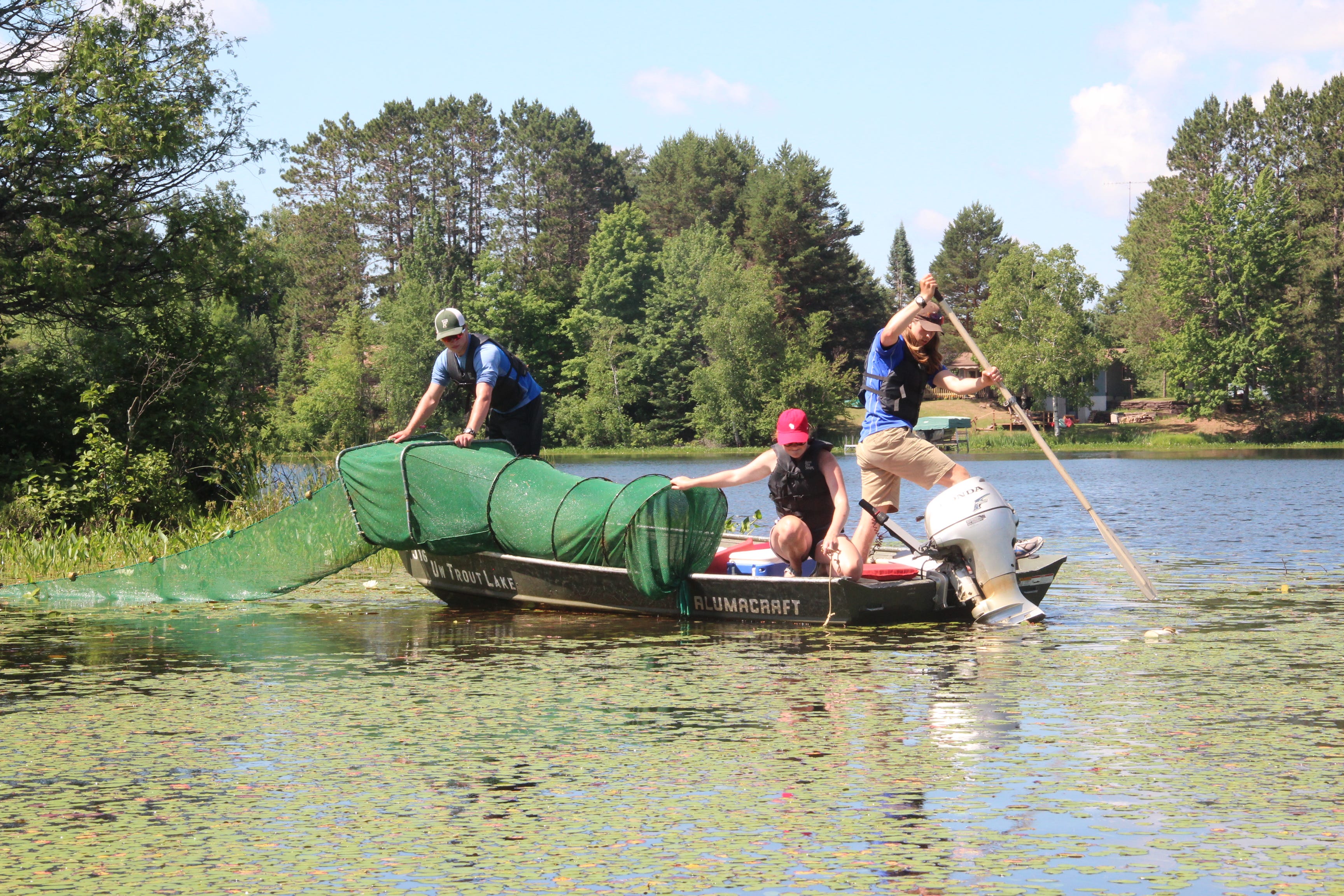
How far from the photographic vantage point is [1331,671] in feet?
28.2

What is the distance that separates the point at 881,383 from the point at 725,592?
2.01 m

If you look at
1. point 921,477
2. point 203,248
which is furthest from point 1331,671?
point 203,248

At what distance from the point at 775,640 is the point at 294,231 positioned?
246ft

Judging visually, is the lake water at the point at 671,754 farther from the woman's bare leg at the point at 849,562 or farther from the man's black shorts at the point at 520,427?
the man's black shorts at the point at 520,427

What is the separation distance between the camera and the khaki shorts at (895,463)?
10.4 meters

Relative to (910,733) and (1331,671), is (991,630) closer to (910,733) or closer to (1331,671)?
(1331,671)

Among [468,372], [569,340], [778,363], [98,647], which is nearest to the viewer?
[98,647]

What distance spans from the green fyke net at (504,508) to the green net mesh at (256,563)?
0.34 meters

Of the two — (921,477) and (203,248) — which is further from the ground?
(203,248)

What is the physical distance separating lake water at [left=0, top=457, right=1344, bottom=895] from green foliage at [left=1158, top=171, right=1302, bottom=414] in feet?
201

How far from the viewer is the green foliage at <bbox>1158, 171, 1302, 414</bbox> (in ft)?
226

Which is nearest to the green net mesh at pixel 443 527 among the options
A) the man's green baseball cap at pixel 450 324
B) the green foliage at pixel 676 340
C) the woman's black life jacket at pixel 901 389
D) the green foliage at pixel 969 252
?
the man's green baseball cap at pixel 450 324

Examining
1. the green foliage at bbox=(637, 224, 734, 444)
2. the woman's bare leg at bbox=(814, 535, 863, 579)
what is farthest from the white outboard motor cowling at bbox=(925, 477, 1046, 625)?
the green foliage at bbox=(637, 224, 734, 444)

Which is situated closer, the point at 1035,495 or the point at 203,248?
the point at 203,248
